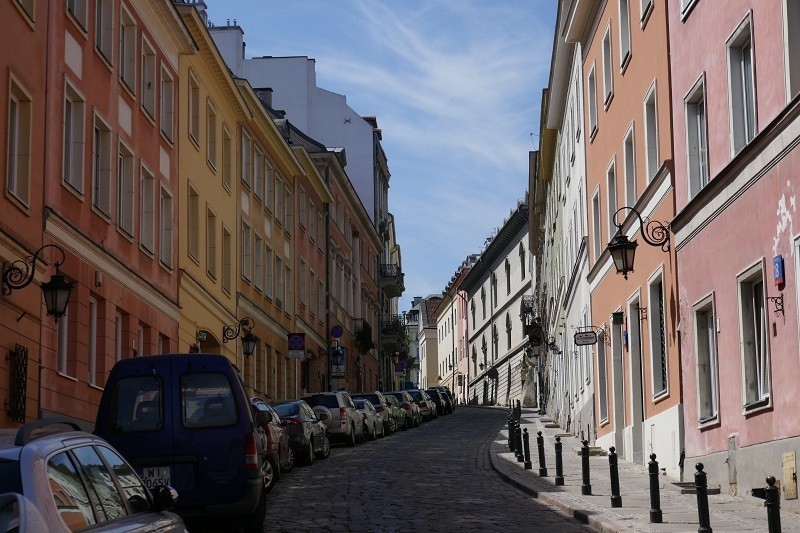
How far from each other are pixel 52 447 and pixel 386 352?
76.8 m

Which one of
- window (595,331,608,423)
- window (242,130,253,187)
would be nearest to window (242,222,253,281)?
window (242,130,253,187)

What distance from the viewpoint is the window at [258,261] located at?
4271 cm

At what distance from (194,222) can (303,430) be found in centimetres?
1009

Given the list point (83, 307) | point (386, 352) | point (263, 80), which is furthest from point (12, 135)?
Answer: point (386, 352)

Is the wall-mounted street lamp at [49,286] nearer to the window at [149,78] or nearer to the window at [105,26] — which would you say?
the window at [105,26]

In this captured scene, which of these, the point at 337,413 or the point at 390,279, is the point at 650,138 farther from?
the point at 390,279

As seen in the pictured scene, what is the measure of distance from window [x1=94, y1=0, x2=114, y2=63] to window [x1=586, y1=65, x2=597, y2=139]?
10.7 m

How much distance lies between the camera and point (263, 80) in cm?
6894

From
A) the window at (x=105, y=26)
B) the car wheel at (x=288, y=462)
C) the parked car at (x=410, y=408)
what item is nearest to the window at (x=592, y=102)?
the car wheel at (x=288, y=462)

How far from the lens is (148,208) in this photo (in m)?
29.9

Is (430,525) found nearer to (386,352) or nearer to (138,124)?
(138,124)

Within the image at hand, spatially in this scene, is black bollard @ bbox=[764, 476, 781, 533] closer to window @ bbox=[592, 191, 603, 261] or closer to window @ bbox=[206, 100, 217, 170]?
window @ bbox=[592, 191, 603, 261]

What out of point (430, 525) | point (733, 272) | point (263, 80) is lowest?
point (430, 525)

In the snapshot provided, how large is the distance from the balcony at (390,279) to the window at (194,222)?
48.1 metres
